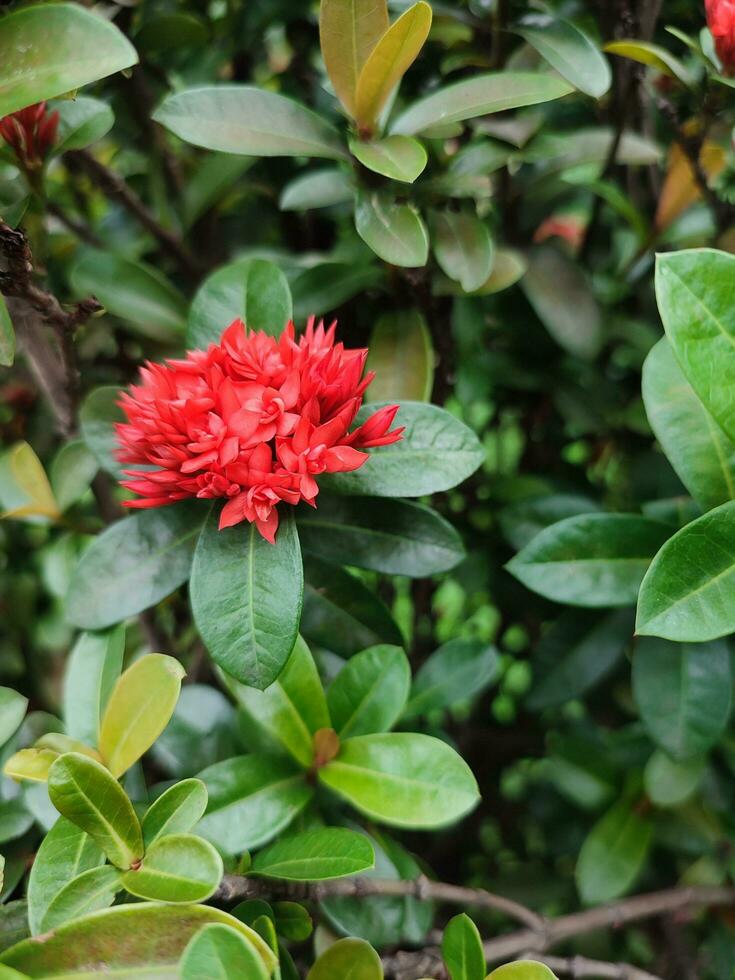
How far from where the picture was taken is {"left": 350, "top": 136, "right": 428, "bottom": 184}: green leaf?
672 mm

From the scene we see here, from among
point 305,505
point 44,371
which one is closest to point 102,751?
point 305,505

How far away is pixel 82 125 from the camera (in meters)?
0.78

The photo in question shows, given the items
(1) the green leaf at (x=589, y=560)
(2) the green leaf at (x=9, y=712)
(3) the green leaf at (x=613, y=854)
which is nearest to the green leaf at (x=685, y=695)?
(1) the green leaf at (x=589, y=560)

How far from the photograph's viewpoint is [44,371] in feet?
2.78

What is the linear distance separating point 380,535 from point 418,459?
0.26ft

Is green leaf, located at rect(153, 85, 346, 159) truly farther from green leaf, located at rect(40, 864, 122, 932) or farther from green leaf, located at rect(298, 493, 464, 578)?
green leaf, located at rect(40, 864, 122, 932)

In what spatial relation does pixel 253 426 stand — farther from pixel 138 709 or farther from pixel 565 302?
pixel 565 302

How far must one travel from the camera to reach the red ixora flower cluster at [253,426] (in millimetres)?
589

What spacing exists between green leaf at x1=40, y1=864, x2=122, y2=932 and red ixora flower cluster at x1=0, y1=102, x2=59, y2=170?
592 millimetres

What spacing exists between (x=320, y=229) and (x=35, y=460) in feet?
1.70

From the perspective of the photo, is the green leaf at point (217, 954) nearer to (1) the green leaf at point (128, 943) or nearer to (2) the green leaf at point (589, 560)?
(1) the green leaf at point (128, 943)

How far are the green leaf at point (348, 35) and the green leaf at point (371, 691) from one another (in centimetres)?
47

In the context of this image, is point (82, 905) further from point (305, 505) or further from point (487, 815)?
point (487, 815)

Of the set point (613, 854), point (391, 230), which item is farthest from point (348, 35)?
point (613, 854)
